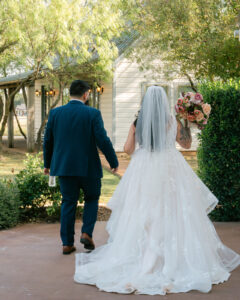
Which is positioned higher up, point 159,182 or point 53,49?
point 53,49

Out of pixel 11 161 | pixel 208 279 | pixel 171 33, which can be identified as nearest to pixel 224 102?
pixel 208 279

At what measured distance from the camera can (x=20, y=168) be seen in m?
14.5

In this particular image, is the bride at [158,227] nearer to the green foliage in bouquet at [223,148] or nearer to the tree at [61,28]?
the green foliage in bouquet at [223,148]

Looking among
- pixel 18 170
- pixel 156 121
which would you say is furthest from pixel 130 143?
pixel 18 170

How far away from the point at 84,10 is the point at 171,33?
3131 millimetres

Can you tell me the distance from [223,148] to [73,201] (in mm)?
2988

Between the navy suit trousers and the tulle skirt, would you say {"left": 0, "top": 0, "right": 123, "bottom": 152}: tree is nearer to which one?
the navy suit trousers

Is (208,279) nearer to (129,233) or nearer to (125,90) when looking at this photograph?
(129,233)

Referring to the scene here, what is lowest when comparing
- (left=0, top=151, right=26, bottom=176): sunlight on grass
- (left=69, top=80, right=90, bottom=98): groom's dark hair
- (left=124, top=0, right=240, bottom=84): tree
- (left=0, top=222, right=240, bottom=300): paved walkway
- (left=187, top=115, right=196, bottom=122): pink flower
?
(left=0, top=151, right=26, bottom=176): sunlight on grass

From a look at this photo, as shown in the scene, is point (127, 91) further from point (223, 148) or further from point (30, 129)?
point (223, 148)

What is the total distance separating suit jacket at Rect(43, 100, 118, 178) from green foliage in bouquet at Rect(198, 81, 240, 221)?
2.54m

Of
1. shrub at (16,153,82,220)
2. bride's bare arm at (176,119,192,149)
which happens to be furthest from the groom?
shrub at (16,153,82,220)

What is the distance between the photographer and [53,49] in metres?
15.3

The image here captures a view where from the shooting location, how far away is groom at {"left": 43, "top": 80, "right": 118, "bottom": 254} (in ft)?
17.1
